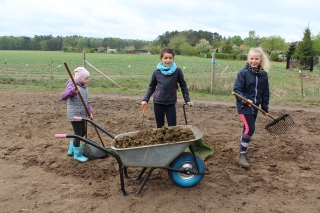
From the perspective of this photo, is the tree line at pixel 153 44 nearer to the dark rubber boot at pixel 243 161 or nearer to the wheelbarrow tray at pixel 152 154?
the dark rubber boot at pixel 243 161

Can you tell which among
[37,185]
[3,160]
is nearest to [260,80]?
[37,185]

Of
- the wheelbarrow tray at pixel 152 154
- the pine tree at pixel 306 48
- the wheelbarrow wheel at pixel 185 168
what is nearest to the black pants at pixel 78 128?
the wheelbarrow tray at pixel 152 154

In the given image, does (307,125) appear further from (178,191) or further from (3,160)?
(3,160)

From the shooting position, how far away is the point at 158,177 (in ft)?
12.8

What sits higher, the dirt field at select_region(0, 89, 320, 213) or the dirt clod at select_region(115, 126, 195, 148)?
the dirt clod at select_region(115, 126, 195, 148)

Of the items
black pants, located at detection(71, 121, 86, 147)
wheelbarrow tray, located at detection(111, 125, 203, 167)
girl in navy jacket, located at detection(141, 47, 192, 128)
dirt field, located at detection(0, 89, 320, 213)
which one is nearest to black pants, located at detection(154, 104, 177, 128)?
girl in navy jacket, located at detection(141, 47, 192, 128)

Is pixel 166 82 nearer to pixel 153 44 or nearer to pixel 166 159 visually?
pixel 166 159

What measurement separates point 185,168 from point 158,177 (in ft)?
1.82

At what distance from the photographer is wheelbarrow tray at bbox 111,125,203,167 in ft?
10.3

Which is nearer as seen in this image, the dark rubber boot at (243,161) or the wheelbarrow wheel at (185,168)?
the wheelbarrow wheel at (185,168)

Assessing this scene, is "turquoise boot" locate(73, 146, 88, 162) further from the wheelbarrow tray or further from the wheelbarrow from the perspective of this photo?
the wheelbarrow tray

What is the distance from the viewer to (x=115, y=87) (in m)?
12.8

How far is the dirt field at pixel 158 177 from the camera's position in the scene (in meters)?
3.23

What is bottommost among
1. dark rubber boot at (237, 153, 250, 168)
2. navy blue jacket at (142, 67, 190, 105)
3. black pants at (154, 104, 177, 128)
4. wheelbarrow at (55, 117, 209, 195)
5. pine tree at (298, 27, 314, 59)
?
dark rubber boot at (237, 153, 250, 168)
